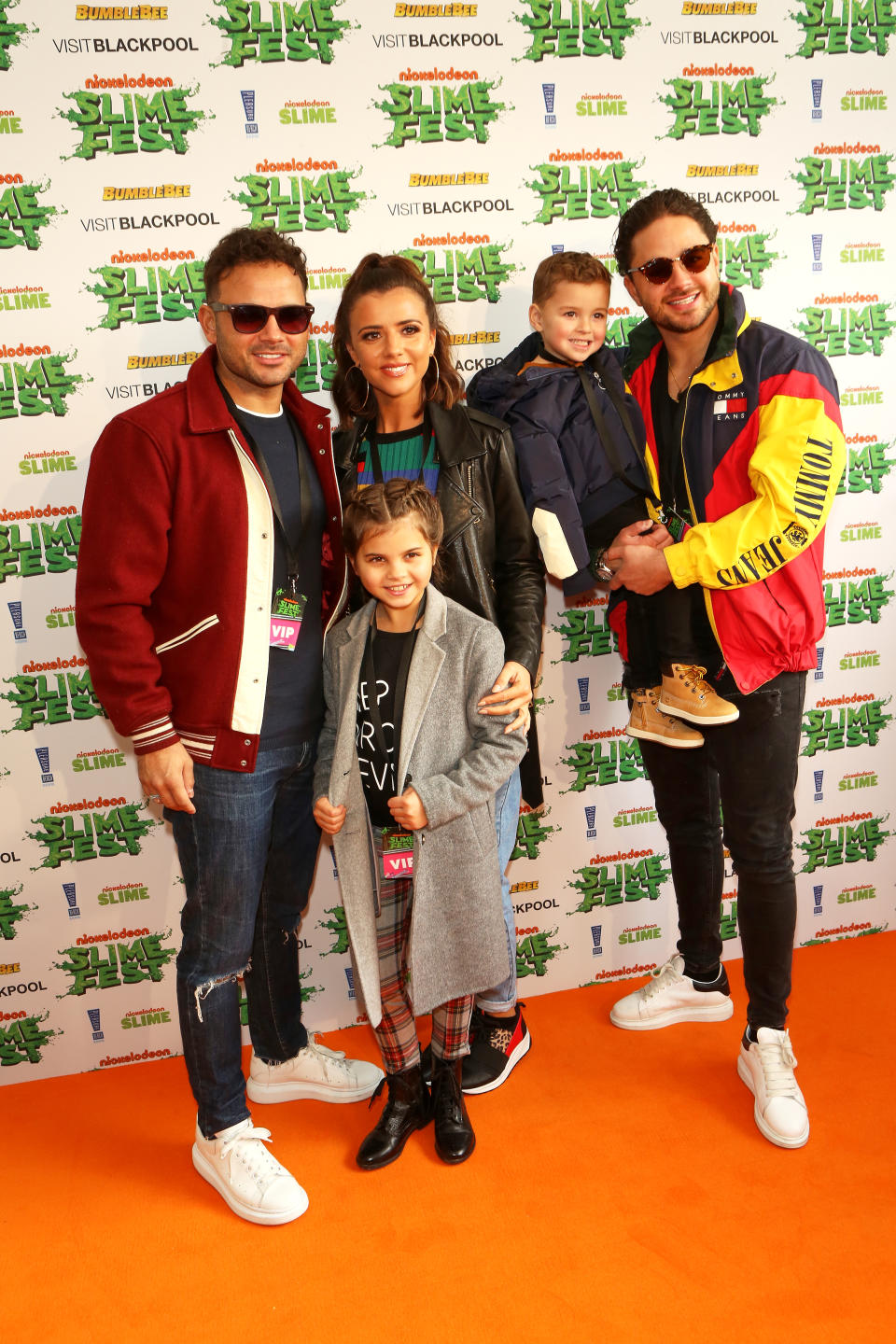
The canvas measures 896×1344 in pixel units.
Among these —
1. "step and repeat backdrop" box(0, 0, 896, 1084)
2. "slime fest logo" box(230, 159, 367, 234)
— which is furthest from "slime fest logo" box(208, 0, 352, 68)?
"slime fest logo" box(230, 159, 367, 234)

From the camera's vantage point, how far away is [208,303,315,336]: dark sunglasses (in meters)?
2.18

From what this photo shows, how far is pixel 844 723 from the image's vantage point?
3.46 metres

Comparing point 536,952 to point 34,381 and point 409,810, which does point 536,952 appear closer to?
point 409,810

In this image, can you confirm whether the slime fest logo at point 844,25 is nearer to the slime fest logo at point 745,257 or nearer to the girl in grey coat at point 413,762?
the slime fest logo at point 745,257

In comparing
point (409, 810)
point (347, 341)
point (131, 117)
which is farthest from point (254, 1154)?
point (131, 117)

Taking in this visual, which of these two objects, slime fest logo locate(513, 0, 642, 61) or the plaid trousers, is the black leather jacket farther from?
slime fest logo locate(513, 0, 642, 61)

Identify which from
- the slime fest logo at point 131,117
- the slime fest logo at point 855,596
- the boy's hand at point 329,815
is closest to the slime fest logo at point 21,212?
the slime fest logo at point 131,117

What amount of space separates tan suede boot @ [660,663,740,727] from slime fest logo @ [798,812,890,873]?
1.23m

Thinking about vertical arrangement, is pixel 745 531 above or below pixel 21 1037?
above

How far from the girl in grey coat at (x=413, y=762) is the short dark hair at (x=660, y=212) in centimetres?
96

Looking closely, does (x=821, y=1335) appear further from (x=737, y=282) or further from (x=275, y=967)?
(x=737, y=282)

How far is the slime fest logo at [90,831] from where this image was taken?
2953 mm

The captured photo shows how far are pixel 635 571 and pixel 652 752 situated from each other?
663 mm

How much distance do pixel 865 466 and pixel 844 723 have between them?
93cm
